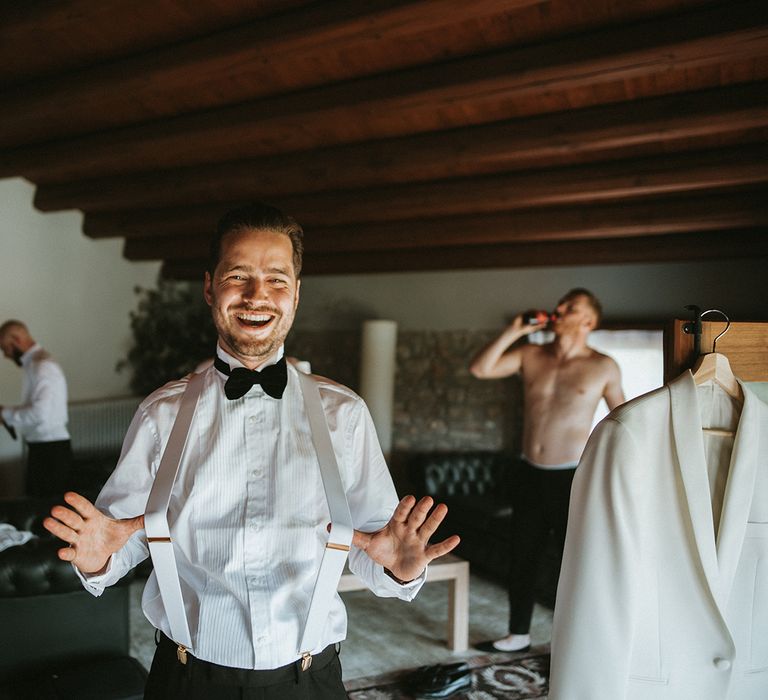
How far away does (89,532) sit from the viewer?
4.04 ft

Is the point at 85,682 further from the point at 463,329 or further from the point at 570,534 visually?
the point at 463,329

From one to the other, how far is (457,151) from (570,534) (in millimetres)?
3407

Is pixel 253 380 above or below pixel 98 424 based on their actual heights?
above

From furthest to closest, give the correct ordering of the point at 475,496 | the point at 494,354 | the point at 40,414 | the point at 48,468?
the point at 475,496, the point at 48,468, the point at 40,414, the point at 494,354

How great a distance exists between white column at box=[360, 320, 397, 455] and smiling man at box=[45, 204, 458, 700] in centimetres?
543

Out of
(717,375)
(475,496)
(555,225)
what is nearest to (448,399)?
(475,496)

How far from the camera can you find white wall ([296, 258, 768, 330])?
219 inches

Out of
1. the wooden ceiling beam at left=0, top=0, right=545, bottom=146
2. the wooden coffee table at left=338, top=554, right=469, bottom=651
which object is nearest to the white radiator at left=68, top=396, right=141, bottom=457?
the wooden ceiling beam at left=0, top=0, right=545, bottom=146

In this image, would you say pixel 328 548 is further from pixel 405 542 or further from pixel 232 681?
pixel 232 681

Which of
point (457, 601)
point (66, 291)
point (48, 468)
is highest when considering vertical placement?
point (66, 291)

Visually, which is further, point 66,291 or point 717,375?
point 66,291

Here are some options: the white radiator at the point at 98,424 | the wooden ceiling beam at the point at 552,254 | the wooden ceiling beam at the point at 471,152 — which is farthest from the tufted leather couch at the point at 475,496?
the white radiator at the point at 98,424

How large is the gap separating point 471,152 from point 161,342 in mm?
5036

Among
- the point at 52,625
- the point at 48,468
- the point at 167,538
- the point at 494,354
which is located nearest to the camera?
the point at 167,538
